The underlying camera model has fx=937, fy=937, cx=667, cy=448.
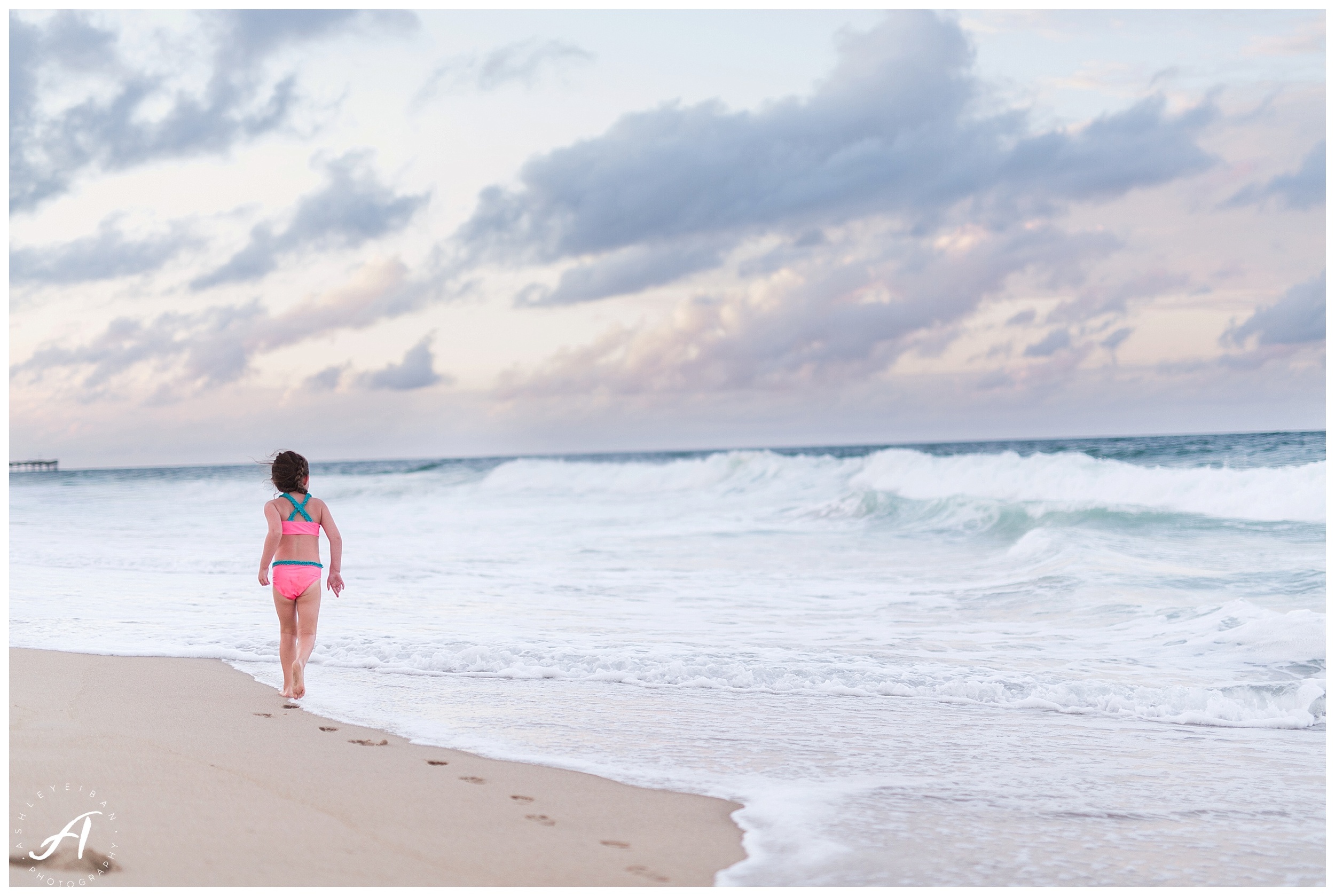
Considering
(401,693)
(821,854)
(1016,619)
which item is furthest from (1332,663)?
(401,693)

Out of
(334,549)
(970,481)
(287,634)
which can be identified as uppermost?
(334,549)

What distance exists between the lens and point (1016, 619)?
8531 millimetres

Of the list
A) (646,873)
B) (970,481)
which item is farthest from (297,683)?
(970,481)

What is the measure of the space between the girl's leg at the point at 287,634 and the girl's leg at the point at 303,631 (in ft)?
0.04

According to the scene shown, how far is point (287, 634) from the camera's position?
570 centimetres

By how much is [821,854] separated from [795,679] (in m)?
2.85

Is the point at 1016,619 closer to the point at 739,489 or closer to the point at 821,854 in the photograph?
the point at 821,854

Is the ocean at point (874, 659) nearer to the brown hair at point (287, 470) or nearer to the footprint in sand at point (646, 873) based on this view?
the footprint in sand at point (646, 873)

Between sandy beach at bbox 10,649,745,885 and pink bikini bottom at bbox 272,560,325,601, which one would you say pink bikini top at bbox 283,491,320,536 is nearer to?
pink bikini bottom at bbox 272,560,325,601

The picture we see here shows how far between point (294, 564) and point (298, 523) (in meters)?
0.24

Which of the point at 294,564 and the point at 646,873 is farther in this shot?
the point at 294,564

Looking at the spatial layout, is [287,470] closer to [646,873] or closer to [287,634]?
[287,634]

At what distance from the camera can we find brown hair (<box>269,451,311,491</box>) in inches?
219

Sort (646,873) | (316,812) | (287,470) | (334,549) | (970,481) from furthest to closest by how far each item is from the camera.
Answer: (970,481)
(334,549)
(287,470)
(316,812)
(646,873)
